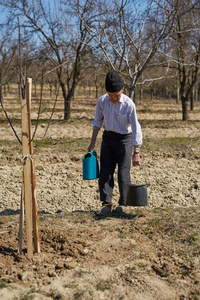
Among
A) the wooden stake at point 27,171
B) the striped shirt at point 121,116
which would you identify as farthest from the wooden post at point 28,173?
the striped shirt at point 121,116

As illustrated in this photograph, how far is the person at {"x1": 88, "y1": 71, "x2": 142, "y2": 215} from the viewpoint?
12.6ft

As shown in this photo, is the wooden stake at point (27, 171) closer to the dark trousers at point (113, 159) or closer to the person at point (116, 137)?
the person at point (116, 137)

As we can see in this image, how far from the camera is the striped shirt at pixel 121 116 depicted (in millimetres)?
3824

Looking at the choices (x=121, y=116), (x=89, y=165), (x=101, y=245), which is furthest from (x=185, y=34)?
(x=101, y=245)

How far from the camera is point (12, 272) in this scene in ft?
8.76

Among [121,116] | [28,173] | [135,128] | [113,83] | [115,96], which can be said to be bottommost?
[28,173]

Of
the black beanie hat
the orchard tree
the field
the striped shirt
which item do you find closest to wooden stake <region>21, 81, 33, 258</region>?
the field

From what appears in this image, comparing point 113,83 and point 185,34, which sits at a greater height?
point 185,34

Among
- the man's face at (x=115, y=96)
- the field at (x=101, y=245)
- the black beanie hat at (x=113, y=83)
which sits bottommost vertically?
the field at (x=101, y=245)

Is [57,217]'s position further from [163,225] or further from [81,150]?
[81,150]

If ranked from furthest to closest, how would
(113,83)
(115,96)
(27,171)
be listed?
(115,96), (113,83), (27,171)

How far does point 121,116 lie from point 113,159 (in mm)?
581

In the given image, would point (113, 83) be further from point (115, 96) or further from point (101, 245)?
point (101, 245)

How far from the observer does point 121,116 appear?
3857 mm
